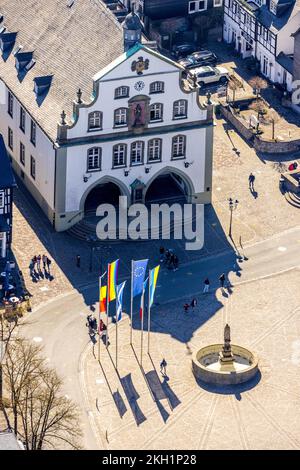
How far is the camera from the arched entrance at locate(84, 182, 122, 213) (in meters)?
193

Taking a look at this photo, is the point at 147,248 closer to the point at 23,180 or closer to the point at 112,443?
the point at 23,180

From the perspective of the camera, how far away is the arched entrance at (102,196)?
193 m

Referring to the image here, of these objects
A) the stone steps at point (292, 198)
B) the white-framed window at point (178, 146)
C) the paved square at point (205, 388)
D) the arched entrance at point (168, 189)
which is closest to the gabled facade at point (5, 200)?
the paved square at point (205, 388)

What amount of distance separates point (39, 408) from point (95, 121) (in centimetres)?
3849

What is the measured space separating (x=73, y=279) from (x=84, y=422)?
25.6m

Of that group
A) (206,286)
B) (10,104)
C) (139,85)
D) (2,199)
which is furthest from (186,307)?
(10,104)

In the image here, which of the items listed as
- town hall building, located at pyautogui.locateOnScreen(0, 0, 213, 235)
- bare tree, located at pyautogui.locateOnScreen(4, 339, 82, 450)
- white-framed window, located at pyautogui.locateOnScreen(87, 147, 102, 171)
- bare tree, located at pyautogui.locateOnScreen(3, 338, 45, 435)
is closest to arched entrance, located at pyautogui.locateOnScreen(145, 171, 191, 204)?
town hall building, located at pyautogui.locateOnScreen(0, 0, 213, 235)

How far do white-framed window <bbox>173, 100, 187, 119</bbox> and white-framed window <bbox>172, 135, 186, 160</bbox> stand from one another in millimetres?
2436

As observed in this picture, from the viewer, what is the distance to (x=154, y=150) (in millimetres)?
192125

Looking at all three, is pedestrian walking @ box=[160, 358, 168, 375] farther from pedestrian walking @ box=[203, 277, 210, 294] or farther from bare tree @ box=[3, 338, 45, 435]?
pedestrian walking @ box=[203, 277, 210, 294]

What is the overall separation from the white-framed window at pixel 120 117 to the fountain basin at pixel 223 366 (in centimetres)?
2956

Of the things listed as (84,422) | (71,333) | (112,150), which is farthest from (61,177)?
(84,422)

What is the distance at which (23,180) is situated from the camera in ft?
655

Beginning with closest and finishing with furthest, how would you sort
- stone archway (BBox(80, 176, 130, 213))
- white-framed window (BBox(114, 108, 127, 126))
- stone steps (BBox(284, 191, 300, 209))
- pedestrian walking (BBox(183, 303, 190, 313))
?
1. pedestrian walking (BBox(183, 303, 190, 313))
2. white-framed window (BBox(114, 108, 127, 126))
3. stone archway (BBox(80, 176, 130, 213))
4. stone steps (BBox(284, 191, 300, 209))
